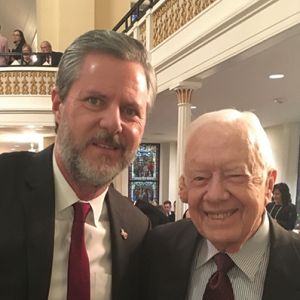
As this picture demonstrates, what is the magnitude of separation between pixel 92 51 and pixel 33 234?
0.73m

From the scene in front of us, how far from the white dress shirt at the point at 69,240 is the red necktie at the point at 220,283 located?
43 cm

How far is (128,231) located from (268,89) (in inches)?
310

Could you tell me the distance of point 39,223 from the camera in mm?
1689

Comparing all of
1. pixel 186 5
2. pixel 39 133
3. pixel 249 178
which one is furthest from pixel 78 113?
pixel 39 133

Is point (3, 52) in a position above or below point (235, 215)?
above

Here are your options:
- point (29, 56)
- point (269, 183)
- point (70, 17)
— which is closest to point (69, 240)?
point (269, 183)

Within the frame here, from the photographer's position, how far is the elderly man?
1.57 m

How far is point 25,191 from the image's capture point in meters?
1.75

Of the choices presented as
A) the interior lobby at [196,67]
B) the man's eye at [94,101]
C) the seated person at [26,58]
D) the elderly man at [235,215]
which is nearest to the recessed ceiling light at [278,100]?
the interior lobby at [196,67]

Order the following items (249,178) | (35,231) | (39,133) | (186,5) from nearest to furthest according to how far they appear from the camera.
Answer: (249,178), (35,231), (186,5), (39,133)

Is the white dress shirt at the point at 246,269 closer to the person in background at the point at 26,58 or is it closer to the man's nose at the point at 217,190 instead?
the man's nose at the point at 217,190

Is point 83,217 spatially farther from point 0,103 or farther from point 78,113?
point 0,103

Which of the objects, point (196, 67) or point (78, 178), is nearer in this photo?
point (78, 178)

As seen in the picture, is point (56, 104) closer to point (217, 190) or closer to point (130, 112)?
point (130, 112)
